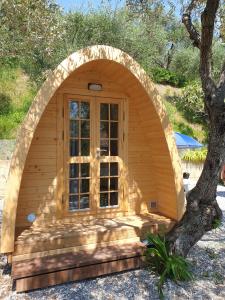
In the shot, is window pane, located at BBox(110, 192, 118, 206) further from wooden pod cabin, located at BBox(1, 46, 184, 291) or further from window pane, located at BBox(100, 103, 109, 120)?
window pane, located at BBox(100, 103, 109, 120)

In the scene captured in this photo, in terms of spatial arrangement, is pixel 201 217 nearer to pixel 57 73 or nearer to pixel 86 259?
pixel 86 259

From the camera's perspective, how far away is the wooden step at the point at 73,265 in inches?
144

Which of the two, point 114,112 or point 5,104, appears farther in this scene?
point 5,104

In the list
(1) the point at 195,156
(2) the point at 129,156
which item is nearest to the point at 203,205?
(2) the point at 129,156

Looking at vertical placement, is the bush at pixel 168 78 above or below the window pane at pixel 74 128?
above

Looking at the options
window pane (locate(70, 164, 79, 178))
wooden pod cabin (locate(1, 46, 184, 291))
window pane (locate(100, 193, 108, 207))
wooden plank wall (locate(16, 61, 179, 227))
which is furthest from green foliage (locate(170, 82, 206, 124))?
window pane (locate(70, 164, 79, 178))

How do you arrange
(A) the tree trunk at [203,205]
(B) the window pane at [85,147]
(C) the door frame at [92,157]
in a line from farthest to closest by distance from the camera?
(B) the window pane at [85,147] → (C) the door frame at [92,157] → (A) the tree trunk at [203,205]

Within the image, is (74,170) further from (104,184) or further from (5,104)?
(5,104)

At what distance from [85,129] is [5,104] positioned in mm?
9863

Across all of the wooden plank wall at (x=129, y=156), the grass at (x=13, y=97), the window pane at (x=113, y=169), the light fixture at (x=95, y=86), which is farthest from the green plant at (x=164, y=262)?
the grass at (x=13, y=97)

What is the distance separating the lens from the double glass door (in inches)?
202

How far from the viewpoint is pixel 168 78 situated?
21594mm

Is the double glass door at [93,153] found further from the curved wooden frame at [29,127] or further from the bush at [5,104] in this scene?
the bush at [5,104]

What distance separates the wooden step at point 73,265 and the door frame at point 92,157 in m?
0.96
